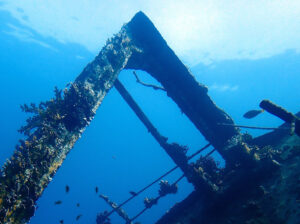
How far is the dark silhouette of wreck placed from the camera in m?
3.42

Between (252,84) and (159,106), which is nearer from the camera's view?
(252,84)

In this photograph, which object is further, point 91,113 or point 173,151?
point 173,151

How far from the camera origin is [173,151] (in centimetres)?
819

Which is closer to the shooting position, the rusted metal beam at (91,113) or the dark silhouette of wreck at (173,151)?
the rusted metal beam at (91,113)

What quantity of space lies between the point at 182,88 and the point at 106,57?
3.38 m

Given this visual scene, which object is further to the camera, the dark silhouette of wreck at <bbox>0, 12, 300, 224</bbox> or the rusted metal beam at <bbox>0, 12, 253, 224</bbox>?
the dark silhouette of wreck at <bbox>0, 12, 300, 224</bbox>

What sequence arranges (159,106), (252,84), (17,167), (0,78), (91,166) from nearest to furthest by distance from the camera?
(17,167), (252,84), (0,78), (159,106), (91,166)

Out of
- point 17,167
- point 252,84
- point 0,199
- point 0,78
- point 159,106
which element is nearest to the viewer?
point 0,199

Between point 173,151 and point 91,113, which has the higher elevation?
point 91,113

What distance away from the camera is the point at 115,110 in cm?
12250

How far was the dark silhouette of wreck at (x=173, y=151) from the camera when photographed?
3.42 meters

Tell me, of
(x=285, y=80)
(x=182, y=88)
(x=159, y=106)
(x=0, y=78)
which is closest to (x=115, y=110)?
(x=159, y=106)

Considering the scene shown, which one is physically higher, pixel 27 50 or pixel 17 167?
pixel 27 50

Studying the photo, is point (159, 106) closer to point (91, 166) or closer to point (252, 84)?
point (252, 84)
